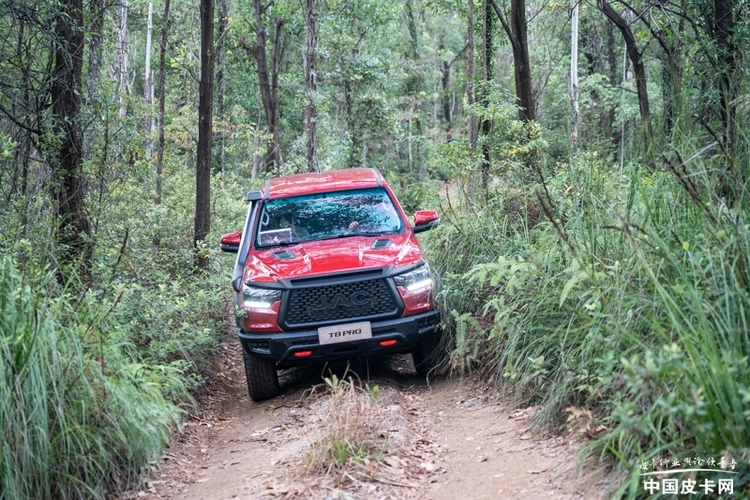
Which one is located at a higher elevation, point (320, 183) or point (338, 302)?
point (320, 183)

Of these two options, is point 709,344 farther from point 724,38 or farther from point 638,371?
point 724,38

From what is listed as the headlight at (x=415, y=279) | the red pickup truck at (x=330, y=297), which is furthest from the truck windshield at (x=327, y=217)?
the headlight at (x=415, y=279)

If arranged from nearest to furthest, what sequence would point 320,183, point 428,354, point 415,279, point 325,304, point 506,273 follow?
point 506,273
point 325,304
point 415,279
point 428,354
point 320,183

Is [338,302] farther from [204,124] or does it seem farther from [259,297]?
[204,124]

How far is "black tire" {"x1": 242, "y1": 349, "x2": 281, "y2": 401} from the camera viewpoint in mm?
7098

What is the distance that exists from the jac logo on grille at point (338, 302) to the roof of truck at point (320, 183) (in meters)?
1.79

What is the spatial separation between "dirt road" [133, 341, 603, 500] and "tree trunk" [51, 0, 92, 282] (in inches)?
115

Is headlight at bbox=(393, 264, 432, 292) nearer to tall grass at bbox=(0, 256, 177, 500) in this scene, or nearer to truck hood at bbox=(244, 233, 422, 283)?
truck hood at bbox=(244, 233, 422, 283)

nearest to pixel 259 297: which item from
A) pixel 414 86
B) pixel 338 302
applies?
pixel 338 302

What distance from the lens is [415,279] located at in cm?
702

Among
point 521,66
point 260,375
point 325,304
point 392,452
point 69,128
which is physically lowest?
point 392,452

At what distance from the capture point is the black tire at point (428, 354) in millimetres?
7332

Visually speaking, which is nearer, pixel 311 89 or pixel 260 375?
pixel 260 375

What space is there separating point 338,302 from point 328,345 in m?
0.40
